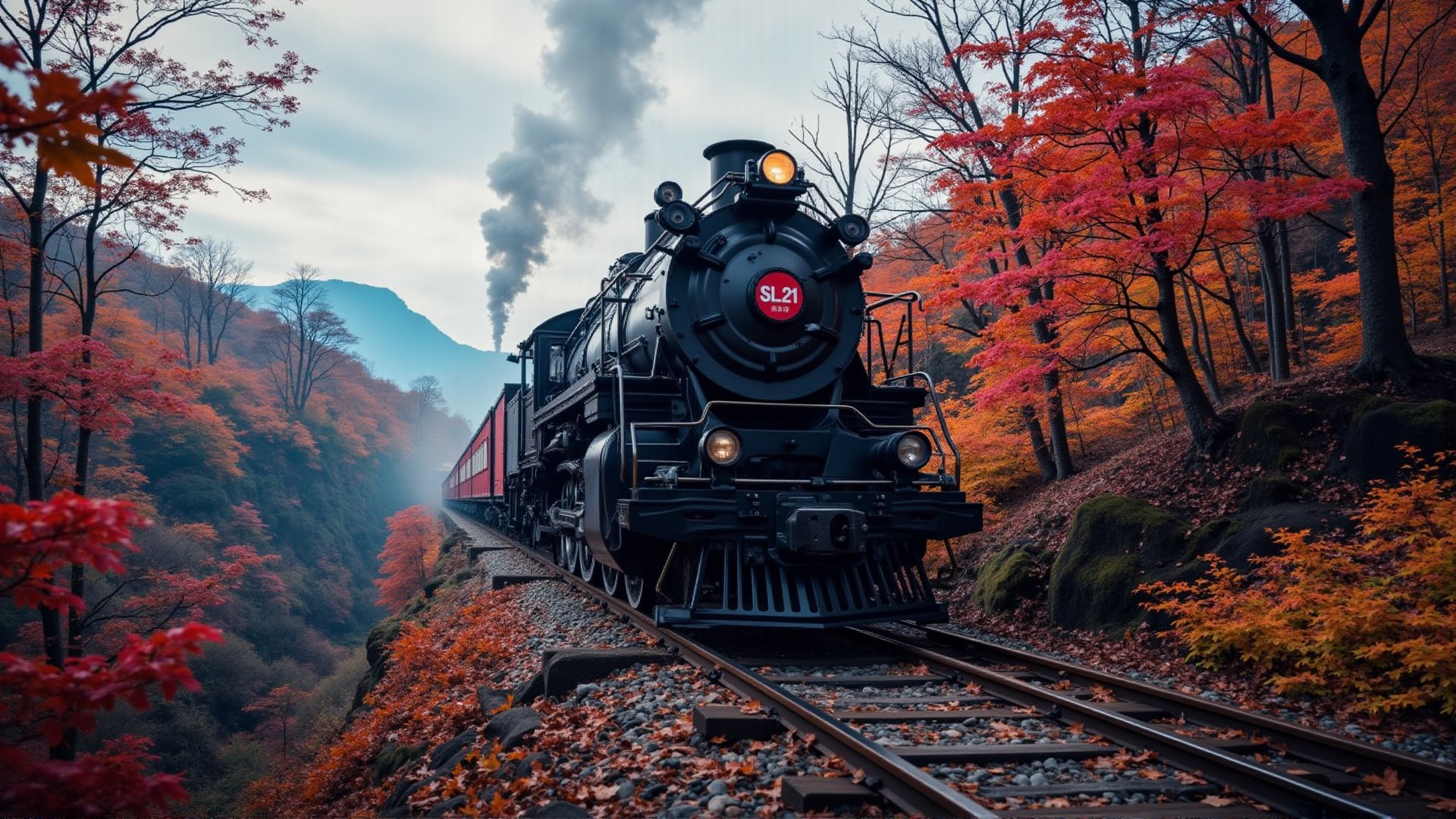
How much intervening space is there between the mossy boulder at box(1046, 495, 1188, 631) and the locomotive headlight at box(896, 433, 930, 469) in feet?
6.96

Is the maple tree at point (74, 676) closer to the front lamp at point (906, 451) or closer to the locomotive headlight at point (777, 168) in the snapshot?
the front lamp at point (906, 451)

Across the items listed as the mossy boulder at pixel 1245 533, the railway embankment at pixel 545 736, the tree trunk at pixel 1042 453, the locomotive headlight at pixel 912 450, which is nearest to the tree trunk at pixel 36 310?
the railway embankment at pixel 545 736

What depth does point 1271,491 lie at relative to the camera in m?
6.98

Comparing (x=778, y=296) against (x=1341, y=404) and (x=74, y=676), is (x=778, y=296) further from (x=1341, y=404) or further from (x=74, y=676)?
(x=1341, y=404)

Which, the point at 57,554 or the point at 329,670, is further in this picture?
the point at 329,670

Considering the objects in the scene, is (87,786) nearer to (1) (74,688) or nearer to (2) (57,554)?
(1) (74,688)

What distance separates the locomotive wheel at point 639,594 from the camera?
693cm

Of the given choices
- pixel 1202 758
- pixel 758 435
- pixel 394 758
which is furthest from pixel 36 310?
pixel 1202 758

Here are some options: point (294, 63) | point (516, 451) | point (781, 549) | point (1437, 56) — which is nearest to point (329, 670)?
point (516, 451)

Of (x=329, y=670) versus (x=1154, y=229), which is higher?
(x=1154, y=229)

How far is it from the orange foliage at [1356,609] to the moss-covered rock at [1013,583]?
75.0 inches

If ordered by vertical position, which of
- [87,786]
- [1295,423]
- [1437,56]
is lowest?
[87,786]

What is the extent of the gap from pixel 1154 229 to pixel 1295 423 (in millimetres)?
2363

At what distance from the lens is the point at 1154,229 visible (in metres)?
8.34
